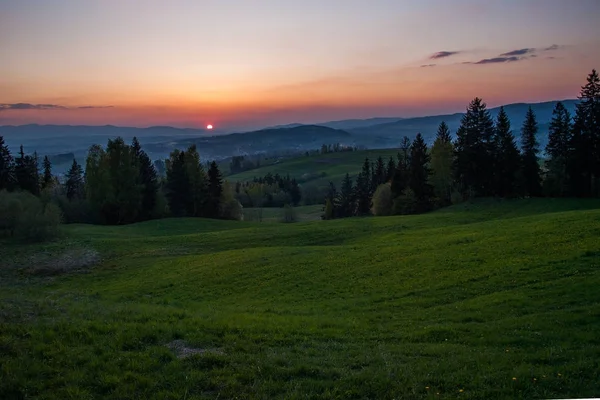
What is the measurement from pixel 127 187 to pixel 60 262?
35945 millimetres

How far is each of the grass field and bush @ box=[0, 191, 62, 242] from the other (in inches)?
521

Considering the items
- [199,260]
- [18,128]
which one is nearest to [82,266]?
[199,260]

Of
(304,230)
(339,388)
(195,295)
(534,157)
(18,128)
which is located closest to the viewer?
(339,388)

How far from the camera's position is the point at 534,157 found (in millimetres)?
60344

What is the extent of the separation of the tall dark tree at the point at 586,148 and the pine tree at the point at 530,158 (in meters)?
4.34

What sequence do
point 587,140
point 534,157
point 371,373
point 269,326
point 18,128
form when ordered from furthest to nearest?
point 534,157, point 587,140, point 18,128, point 269,326, point 371,373

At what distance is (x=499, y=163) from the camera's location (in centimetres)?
6131

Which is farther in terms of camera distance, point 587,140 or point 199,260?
point 587,140

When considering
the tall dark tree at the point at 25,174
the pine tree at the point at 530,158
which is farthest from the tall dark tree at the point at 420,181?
the tall dark tree at the point at 25,174

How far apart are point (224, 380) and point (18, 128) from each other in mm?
22370

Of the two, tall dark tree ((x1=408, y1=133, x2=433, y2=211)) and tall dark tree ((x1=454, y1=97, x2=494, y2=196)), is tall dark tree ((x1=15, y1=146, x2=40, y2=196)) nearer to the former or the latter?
tall dark tree ((x1=408, y1=133, x2=433, y2=211))

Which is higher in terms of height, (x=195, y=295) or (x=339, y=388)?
(x=339, y=388)

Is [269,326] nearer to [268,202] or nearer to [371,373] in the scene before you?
[371,373]

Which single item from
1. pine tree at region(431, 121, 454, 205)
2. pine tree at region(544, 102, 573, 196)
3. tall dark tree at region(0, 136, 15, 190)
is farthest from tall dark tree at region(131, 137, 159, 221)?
pine tree at region(544, 102, 573, 196)
